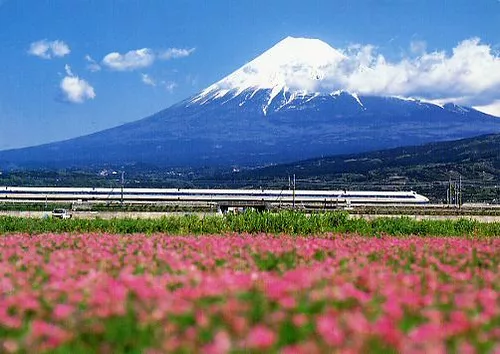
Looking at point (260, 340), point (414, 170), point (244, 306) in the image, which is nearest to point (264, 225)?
point (244, 306)

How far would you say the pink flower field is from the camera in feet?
15.0

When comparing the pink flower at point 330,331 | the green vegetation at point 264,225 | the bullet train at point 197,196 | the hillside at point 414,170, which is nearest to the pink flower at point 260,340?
the pink flower at point 330,331

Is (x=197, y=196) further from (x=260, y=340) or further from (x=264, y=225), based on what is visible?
(x=260, y=340)

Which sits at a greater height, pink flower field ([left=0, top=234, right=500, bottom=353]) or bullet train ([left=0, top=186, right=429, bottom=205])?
pink flower field ([left=0, top=234, right=500, bottom=353])

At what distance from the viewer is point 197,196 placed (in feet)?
234

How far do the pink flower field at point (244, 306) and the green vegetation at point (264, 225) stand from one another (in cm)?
1195

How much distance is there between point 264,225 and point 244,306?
53.6 feet

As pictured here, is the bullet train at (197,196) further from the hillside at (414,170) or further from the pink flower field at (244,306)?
the pink flower field at (244,306)

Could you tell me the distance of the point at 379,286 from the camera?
651 cm

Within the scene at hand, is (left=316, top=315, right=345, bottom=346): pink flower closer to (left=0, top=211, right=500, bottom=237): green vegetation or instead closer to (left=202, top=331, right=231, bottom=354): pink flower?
(left=202, top=331, right=231, bottom=354): pink flower

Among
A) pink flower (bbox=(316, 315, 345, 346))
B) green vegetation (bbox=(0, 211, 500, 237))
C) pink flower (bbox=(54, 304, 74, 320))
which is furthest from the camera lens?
green vegetation (bbox=(0, 211, 500, 237))

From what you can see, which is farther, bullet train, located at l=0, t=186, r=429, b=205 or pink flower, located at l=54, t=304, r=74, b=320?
bullet train, located at l=0, t=186, r=429, b=205

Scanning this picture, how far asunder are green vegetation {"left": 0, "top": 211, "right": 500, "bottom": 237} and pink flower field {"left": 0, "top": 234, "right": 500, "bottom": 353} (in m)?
12.0

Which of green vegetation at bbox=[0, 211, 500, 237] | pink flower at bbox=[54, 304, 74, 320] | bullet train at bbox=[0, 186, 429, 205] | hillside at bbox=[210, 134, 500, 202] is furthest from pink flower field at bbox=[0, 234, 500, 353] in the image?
hillside at bbox=[210, 134, 500, 202]
